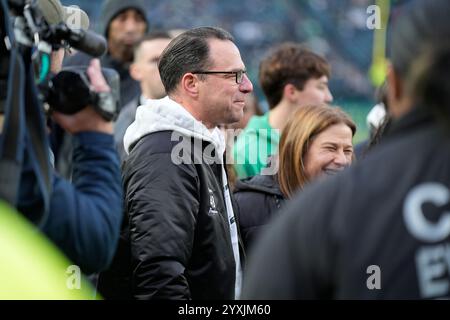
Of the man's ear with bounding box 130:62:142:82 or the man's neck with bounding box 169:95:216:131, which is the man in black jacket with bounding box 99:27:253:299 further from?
the man's ear with bounding box 130:62:142:82

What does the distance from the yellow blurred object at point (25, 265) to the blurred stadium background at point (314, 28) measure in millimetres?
15535

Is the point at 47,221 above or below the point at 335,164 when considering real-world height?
below

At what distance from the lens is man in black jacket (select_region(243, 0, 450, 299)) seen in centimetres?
186

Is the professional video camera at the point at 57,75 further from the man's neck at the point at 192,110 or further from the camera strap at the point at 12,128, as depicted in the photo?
the man's neck at the point at 192,110

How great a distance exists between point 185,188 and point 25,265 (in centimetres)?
184

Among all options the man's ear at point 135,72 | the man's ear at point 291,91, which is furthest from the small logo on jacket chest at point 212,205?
the man's ear at point 135,72

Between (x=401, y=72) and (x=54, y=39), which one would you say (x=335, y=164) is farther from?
(x=401, y=72)

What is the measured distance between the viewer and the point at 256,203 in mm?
4238

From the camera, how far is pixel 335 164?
4488mm

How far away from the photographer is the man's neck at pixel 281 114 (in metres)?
5.53

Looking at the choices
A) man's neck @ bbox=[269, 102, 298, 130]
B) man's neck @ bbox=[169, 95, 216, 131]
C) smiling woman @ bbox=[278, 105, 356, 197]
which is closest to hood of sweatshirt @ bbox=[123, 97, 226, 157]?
man's neck @ bbox=[169, 95, 216, 131]

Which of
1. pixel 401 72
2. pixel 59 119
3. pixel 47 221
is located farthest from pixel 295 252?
pixel 59 119
